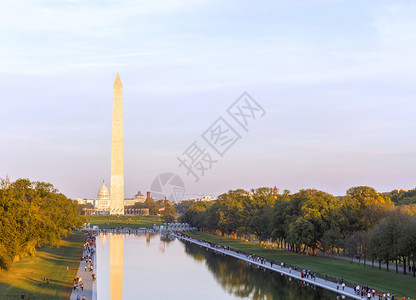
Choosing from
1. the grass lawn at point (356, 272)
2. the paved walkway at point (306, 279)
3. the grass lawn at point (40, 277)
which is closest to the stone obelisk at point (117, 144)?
the paved walkway at point (306, 279)

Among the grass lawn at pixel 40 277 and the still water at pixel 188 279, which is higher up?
the grass lawn at pixel 40 277

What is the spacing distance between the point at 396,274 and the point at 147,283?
23.8 meters

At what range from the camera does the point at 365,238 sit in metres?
60.5

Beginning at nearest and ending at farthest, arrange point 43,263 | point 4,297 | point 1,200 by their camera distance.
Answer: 1. point 4,297
2. point 1,200
3. point 43,263

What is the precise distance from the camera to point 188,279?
5116 cm

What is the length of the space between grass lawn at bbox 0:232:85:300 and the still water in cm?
293

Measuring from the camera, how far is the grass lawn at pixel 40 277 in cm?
Result: 3991

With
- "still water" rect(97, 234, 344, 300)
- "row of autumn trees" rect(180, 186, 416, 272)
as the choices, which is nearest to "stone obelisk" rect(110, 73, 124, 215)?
"row of autumn trees" rect(180, 186, 416, 272)

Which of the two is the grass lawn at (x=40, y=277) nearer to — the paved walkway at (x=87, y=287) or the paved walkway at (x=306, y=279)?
the paved walkway at (x=87, y=287)

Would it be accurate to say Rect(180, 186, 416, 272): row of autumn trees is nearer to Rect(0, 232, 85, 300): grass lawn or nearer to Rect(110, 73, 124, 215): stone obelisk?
Rect(0, 232, 85, 300): grass lawn

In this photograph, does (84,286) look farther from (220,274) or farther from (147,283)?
(220,274)

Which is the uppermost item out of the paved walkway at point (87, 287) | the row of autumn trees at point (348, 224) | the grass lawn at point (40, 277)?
the row of autumn trees at point (348, 224)

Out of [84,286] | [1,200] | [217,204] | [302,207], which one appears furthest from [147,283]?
[217,204]

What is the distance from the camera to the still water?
4281 cm
